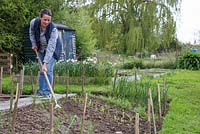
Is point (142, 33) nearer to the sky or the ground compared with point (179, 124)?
nearer to the sky

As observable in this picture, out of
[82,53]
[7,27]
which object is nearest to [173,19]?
[82,53]

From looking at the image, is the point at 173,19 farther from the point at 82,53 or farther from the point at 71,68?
the point at 71,68

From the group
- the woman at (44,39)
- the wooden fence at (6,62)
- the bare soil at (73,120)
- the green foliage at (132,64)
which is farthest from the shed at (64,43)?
the bare soil at (73,120)

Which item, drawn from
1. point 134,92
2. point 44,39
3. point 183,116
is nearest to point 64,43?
point 134,92

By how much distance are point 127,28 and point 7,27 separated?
11.4 m

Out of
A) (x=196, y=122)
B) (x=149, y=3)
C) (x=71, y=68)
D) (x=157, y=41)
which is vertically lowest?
(x=196, y=122)

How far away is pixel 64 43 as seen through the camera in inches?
624

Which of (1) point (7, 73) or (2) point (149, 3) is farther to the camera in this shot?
(2) point (149, 3)

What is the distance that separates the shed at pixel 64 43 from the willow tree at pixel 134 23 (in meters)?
8.13

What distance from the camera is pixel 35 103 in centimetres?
496

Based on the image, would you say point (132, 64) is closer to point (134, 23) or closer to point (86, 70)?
point (134, 23)

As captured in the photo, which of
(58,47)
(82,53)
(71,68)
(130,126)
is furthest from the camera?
(82,53)

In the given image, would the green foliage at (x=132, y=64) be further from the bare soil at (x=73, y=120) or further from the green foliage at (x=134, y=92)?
the bare soil at (x=73, y=120)

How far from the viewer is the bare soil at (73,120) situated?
366 centimetres
